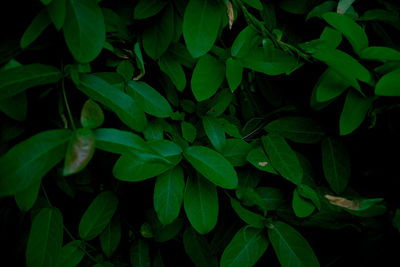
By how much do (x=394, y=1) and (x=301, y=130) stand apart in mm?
555

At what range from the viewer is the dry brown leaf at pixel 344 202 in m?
0.74

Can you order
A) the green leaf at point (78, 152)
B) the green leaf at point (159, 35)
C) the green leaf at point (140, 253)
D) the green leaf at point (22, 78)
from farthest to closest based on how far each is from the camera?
the green leaf at point (140, 253), the green leaf at point (159, 35), the green leaf at point (22, 78), the green leaf at point (78, 152)

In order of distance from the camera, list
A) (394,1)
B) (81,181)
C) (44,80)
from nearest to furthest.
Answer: (44,80) → (81,181) → (394,1)

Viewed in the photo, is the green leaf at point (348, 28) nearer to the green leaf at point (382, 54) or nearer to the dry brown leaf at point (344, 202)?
the green leaf at point (382, 54)

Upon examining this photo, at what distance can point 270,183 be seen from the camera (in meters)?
0.96

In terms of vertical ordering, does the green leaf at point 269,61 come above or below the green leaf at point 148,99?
above

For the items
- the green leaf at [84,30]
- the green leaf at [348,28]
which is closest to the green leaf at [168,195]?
the green leaf at [84,30]

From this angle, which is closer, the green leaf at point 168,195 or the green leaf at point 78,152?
the green leaf at point 78,152

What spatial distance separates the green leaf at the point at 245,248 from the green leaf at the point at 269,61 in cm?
42

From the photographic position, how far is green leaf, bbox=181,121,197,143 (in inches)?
31.5

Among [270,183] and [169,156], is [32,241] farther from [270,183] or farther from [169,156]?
[270,183]

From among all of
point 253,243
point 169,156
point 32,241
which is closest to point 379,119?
point 253,243

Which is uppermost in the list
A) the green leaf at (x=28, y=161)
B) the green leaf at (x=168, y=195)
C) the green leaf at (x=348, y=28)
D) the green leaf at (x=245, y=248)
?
the green leaf at (x=348, y=28)

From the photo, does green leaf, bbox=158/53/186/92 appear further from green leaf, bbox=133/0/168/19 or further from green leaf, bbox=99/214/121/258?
green leaf, bbox=99/214/121/258
